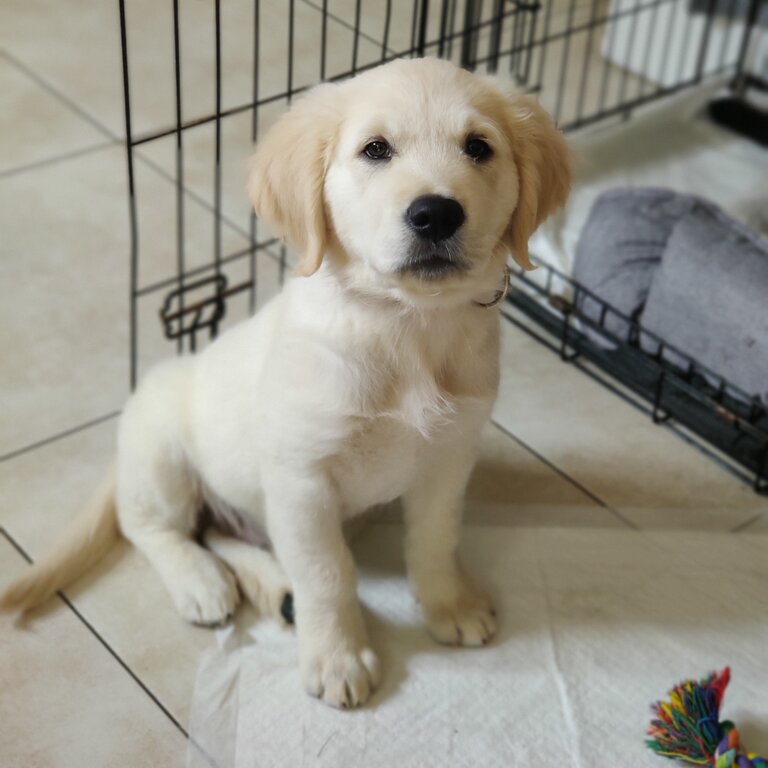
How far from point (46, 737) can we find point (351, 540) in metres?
0.59

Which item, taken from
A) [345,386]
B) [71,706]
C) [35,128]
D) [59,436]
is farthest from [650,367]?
[35,128]

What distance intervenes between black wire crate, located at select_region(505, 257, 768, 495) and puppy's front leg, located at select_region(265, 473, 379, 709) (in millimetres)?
827

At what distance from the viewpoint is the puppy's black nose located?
132 centimetres

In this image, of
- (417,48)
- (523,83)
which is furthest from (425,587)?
(523,83)

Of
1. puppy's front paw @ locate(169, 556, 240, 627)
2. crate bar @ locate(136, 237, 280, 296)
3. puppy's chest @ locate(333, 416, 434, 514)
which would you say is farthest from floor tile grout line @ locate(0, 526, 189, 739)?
crate bar @ locate(136, 237, 280, 296)

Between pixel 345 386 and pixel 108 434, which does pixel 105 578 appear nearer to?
pixel 108 434

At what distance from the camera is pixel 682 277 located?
2.23m

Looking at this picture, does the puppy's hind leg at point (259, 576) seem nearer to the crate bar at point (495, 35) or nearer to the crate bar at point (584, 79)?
the crate bar at point (495, 35)

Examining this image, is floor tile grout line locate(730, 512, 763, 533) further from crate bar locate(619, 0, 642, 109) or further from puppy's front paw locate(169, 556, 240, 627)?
crate bar locate(619, 0, 642, 109)

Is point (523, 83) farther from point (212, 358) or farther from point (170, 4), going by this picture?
point (212, 358)

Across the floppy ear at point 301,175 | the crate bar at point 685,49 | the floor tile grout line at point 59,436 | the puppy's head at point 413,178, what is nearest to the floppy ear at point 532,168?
the puppy's head at point 413,178

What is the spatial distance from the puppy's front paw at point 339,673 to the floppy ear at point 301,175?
59cm

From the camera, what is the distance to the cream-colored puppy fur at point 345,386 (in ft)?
4.53

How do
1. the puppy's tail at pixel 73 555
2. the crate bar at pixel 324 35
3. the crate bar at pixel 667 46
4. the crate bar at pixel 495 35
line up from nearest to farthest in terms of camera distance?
the puppy's tail at pixel 73 555
the crate bar at pixel 324 35
the crate bar at pixel 495 35
the crate bar at pixel 667 46
